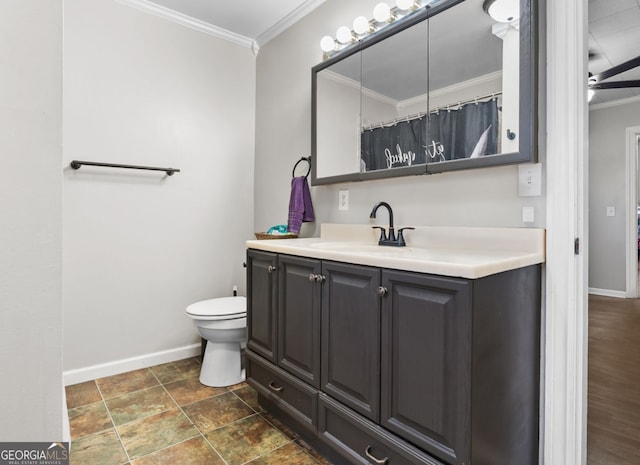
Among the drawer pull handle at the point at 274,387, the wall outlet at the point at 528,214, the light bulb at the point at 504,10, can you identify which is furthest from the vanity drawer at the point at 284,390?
the light bulb at the point at 504,10

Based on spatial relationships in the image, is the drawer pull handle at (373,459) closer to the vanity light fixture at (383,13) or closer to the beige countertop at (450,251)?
the beige countertop at (450,251)

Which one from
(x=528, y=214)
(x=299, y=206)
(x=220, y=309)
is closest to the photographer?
(x=528, y=214)

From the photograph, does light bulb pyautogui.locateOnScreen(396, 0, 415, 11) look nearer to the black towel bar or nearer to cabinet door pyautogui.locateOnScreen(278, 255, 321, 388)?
cabinet door pyautogui.locateOnScreen(278, 255, 321, 388)

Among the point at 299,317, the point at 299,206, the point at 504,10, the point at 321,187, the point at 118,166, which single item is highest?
the point at 504,10

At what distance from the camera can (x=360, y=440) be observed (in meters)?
1.33

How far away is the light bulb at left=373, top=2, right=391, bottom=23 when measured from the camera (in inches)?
71.6

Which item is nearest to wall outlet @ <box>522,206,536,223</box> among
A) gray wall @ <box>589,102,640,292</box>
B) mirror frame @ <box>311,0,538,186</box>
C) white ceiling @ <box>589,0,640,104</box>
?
mirror frame @ <box>311,0,538,186</box>

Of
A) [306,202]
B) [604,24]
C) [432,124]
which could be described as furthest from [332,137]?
[604,24]

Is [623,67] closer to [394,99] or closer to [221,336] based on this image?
[394,99]

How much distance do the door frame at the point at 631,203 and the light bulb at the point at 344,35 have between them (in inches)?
171

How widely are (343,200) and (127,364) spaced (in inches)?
72.4

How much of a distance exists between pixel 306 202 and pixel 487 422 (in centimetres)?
161

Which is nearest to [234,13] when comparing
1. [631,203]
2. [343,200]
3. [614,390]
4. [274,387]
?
[343,200]

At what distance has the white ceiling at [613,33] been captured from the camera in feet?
8.11
